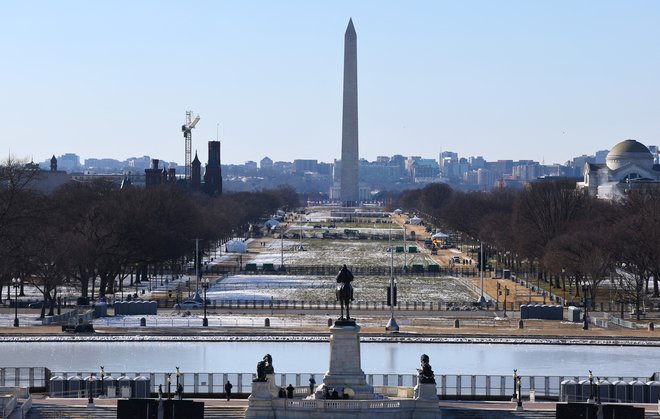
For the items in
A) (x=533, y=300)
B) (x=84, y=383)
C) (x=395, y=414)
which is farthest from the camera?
(x=533, y=300)

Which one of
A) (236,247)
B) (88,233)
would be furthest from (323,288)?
(236,247)

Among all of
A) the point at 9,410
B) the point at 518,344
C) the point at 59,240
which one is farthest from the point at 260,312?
the point at 9,410

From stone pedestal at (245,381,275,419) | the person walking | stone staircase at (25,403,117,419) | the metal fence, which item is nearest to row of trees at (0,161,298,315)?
the metal fence

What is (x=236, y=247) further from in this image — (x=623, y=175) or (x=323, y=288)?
(x=623, y=175)

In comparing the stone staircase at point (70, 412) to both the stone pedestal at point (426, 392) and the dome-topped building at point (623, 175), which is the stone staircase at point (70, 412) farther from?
the dome-topped building at point (623, 175)

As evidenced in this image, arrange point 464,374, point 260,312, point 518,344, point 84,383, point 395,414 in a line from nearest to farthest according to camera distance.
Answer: point 395,414 < point 84,383 < point 464,374 < point 518,344 < point 260,312

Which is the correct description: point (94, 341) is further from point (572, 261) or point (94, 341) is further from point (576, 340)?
point (572, 261)

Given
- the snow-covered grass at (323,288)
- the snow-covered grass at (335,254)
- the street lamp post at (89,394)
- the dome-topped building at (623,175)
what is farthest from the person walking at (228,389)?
the dome-topped building at (623,175)
